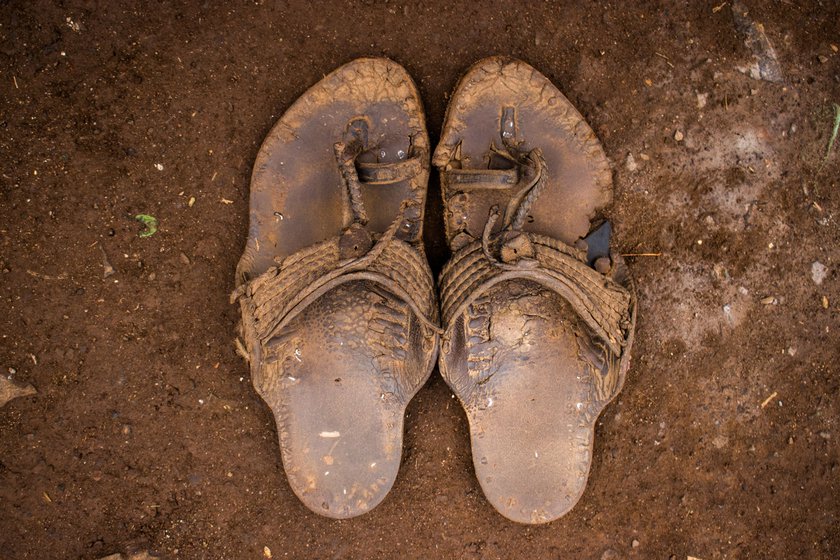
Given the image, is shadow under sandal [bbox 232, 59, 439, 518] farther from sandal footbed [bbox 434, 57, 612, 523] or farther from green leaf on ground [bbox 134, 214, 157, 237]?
green leaf on ground [bbox 134, 214, 157, 237]

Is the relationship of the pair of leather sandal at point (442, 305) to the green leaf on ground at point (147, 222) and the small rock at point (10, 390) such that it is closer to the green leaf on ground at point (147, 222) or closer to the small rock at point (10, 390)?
the green leaf on ground at point (147, 222)

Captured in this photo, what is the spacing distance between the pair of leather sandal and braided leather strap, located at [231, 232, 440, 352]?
0.09 meters

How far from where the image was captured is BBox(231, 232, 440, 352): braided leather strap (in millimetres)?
1737

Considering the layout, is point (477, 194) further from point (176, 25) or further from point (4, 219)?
point (4, 219)

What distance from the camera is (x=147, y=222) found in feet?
7.14

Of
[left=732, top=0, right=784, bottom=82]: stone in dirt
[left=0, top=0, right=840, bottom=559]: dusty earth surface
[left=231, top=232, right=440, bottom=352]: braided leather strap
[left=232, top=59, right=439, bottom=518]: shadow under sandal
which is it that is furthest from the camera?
[left=732, top=0, right=784, bottom=82]: stone in dirt

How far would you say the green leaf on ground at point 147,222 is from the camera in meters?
2.17

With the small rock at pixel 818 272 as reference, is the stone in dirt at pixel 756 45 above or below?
above

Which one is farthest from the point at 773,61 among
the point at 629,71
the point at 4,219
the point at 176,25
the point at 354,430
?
the point at 4,219

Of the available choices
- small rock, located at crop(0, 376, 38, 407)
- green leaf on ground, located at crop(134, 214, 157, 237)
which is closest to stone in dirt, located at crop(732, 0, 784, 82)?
green leaf on ground, located at crop(134, 214, 157, 237)

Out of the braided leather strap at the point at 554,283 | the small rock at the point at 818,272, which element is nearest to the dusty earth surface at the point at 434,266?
the small rock at the point at 818,272

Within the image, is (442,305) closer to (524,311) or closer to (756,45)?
(524,311)

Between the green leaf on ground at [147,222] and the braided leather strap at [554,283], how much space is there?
1.09m

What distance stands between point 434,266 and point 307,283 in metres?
0.59
